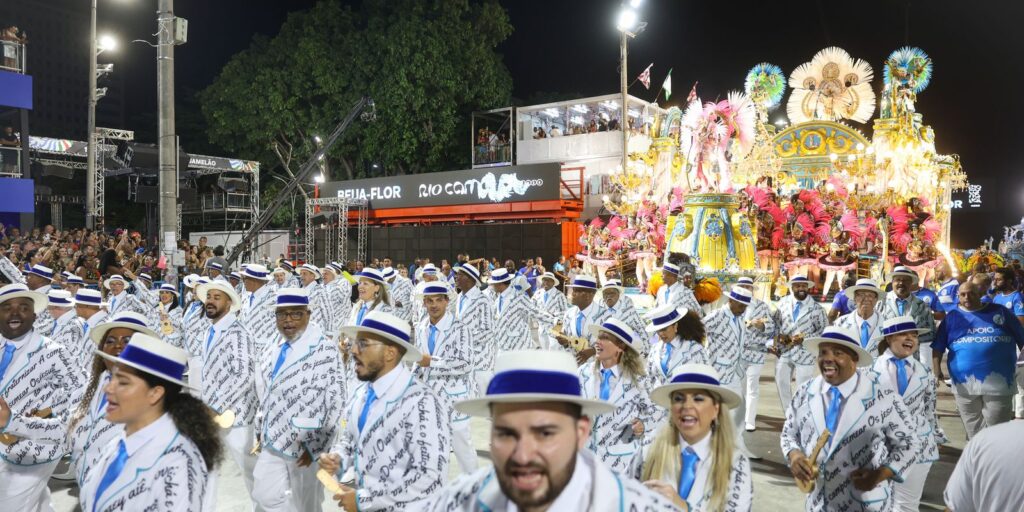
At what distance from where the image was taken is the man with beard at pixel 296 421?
15.1ft

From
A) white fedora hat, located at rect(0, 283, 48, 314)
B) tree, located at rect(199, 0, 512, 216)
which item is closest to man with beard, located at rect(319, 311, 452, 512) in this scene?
white fedora hat, located at rect(0, 283, 48, 314)

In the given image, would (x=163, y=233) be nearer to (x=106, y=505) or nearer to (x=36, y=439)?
(x=36, y=439)

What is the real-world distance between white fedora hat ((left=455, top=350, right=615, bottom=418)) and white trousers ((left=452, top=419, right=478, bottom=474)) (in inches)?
183

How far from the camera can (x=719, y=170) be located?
795 inches

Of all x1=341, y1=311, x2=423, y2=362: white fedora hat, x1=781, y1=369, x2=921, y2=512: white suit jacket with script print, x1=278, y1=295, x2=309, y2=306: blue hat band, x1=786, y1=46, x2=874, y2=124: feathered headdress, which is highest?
x1=786, y1=46, x2=874, y2=124: feathered headdress

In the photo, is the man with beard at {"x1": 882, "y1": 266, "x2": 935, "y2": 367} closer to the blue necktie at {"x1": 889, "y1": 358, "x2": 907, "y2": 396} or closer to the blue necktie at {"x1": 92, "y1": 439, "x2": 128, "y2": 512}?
the blue necktie at {"x1": 889, "y1": 358, "x2": 907, "y2": 396}

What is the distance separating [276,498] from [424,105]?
3121 cm

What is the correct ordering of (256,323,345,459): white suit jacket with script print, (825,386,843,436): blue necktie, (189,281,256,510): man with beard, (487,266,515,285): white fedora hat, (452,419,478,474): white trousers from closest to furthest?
(825,386,843,436): blue necktie, (256,323,345,459): white suit jacket with script print, (189,281,256,510): man with beard, (452,419,478,474): white trousers, (487,266,515,285): white fedora hat

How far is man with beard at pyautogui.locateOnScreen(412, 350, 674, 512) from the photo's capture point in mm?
1932

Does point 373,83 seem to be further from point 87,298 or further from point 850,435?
point 850,435

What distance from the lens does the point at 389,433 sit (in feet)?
11.9

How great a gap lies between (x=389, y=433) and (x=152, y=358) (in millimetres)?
1206

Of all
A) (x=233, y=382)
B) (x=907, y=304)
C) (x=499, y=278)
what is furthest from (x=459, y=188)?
(x=233, y=382)

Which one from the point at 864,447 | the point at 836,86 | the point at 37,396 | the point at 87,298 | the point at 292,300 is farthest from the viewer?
the point at 836,86
